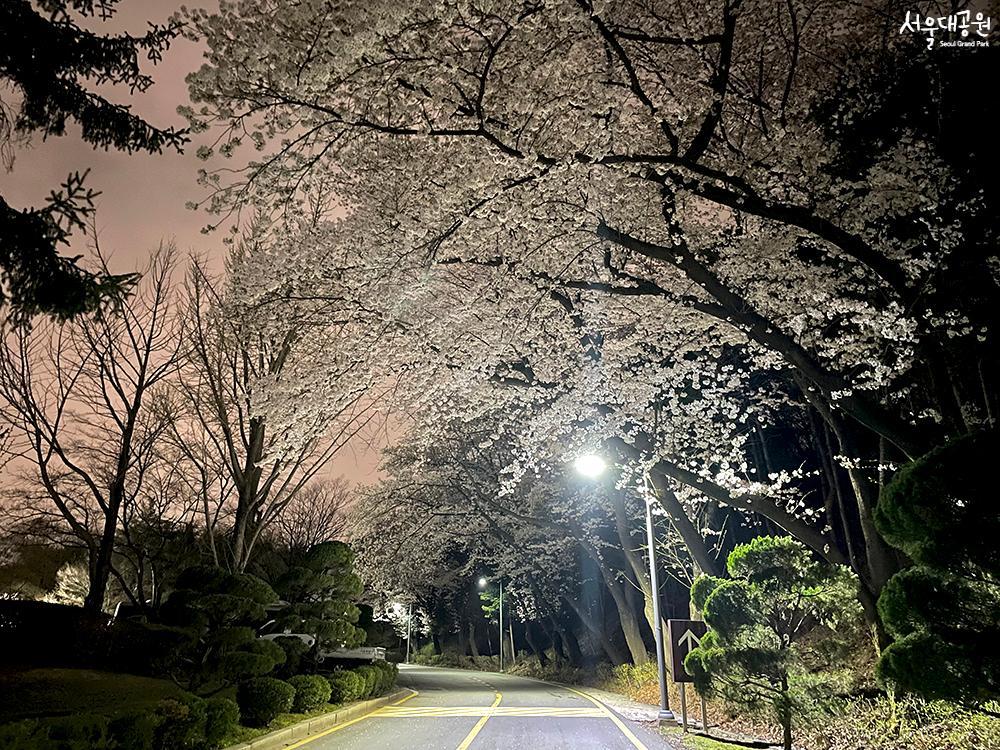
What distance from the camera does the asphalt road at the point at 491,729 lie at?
8.84 meters

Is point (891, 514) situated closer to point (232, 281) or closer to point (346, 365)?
point (346, 365)

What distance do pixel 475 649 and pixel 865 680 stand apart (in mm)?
41011

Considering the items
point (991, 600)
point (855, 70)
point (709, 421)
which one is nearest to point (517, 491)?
point (709, 421)

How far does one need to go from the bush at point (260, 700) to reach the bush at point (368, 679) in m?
5.71

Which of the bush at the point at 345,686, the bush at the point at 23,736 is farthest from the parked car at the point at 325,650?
the bush at the point at 23,736

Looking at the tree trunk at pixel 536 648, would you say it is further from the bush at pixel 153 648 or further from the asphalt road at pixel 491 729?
the bush at pixel 153 648

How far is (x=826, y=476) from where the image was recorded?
12.5 meters

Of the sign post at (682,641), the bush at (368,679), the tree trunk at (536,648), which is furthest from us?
the tree trunk at (536,648)

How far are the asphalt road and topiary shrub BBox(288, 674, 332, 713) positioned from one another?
962 millimetres

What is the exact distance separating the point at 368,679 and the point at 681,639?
9.33m

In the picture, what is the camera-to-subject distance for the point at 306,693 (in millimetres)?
12133

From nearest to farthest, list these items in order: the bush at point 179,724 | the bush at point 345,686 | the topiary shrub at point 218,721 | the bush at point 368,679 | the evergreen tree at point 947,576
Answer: the evergreen tree at point 947,576
the bush at point 179,724
the topiary shrub at point 218,721
the bush at point 345,686
the bush at point 368,679

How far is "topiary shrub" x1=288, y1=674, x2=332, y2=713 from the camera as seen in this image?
12.0 metres

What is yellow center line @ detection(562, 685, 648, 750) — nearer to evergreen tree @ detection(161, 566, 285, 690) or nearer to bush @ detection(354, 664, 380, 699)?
bush @ detection(354, 664, 380, 699)
